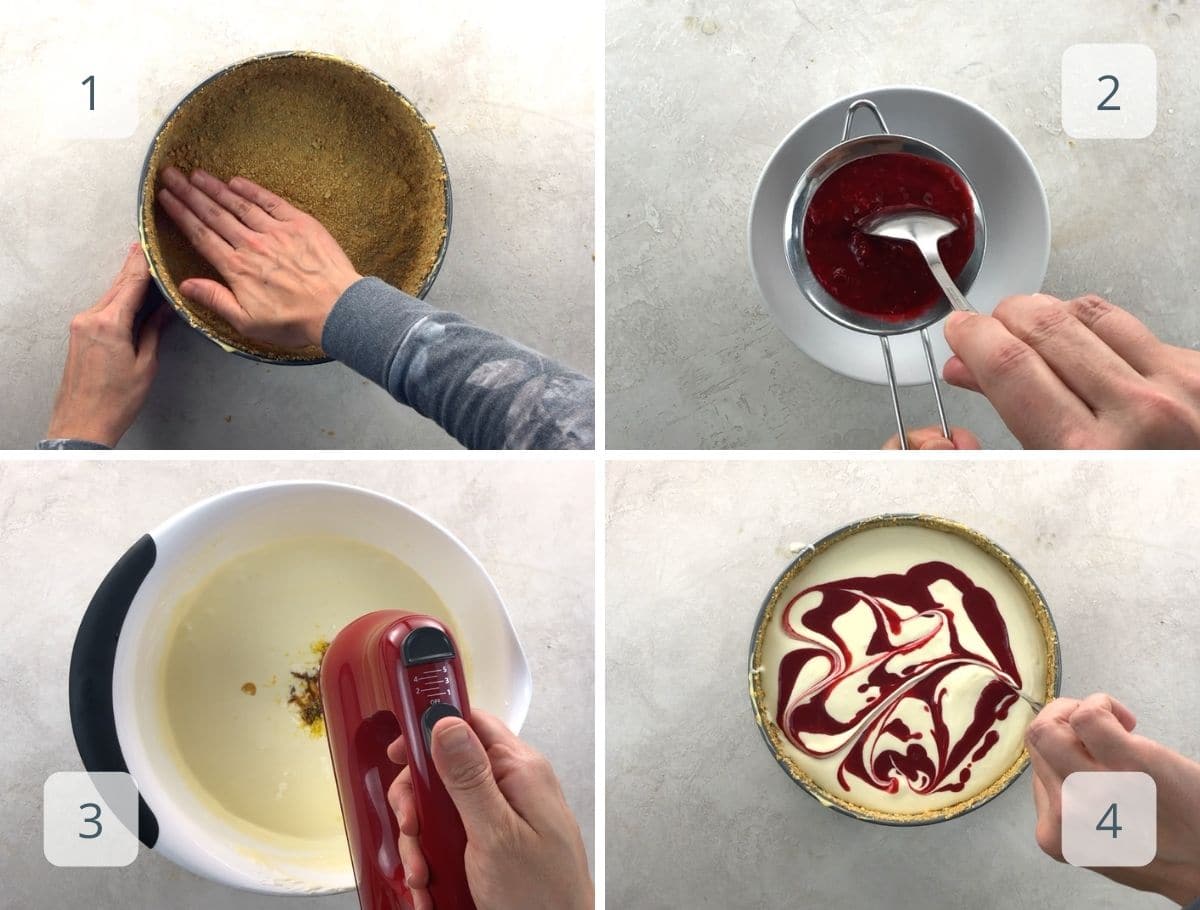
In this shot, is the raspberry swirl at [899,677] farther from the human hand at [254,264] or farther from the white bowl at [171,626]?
the human hand at [254,264]

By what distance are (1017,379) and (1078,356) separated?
43 millimetres

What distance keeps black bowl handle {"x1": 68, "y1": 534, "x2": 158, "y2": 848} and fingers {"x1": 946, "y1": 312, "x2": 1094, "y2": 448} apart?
0.59 meters

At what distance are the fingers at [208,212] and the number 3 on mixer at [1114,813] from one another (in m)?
0.76

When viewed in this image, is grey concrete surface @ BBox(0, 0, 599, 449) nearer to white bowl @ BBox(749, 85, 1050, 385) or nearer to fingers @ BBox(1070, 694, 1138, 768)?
white bowl @ BBox(749, 85, 1050, 385)

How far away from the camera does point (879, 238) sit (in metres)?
0.60

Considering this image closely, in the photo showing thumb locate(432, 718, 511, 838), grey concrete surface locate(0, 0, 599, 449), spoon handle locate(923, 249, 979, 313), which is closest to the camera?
thumb locate(432, 718, 511, 838)

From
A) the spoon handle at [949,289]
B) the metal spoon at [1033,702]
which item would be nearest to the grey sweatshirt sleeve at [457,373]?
the spoon handle at [949,289]

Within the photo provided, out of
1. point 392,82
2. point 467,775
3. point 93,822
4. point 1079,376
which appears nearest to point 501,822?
point 467,775

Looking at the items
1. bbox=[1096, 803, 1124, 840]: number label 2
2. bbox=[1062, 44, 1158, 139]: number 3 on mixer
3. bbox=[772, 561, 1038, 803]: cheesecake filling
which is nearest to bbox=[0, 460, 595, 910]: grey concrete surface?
bbox=[772, 561, 1038, 803]: cheesecake filling

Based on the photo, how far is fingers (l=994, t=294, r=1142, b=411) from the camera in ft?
1.82

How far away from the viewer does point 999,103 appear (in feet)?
2.37

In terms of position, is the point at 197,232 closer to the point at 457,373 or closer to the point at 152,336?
the point at 152,336

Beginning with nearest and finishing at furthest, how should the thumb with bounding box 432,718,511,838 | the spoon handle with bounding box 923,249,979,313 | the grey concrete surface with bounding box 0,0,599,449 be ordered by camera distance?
the thumb with bounding box 432,718,511,838 → the spoon handle with bounding box 923,249,979,313 → the grey concrete surface with bounding box 0,0,599,449

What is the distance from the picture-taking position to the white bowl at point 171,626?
22.9 inches
